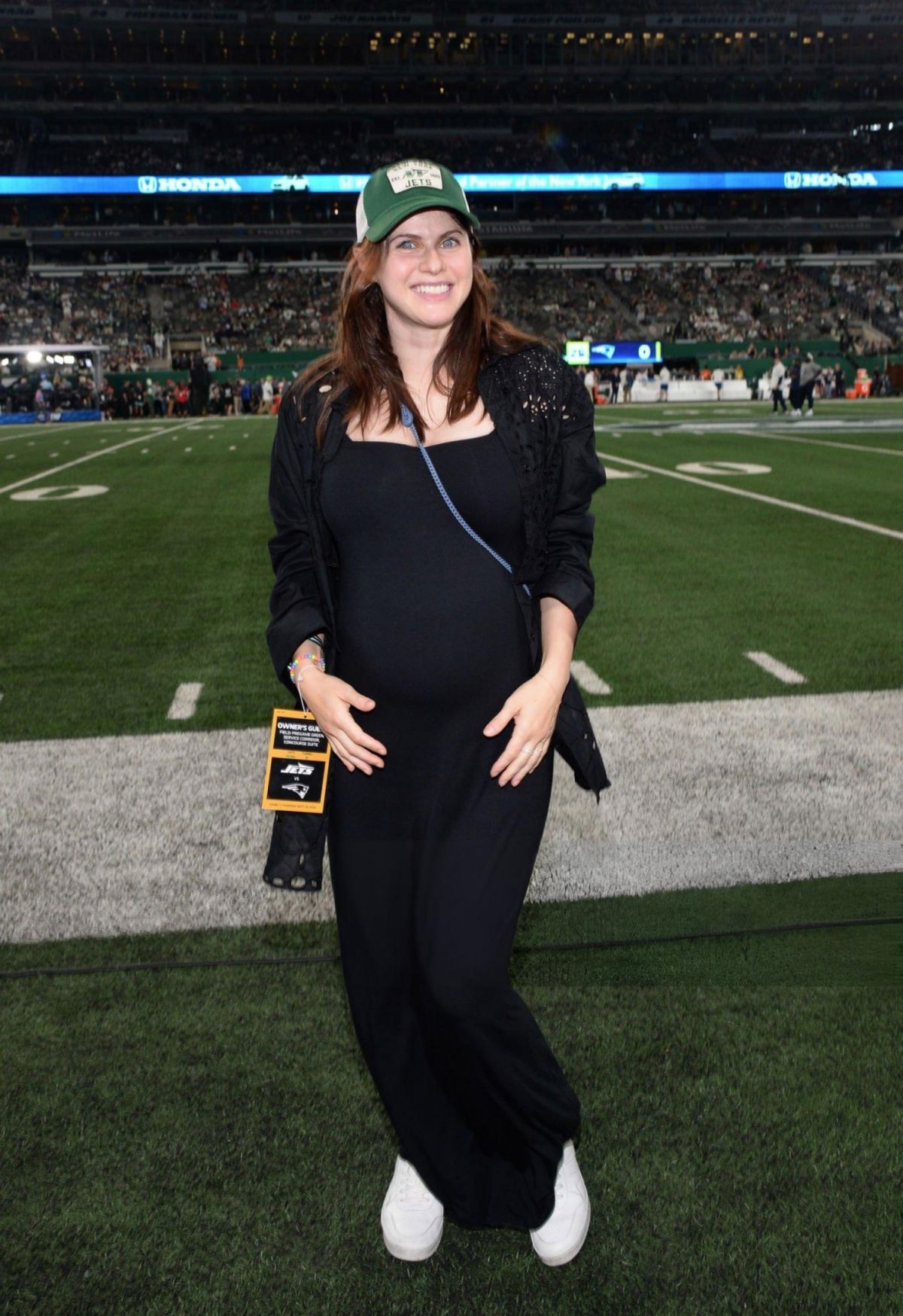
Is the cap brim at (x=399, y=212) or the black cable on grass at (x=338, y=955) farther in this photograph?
the black cable on grass at (x=338, y=955)

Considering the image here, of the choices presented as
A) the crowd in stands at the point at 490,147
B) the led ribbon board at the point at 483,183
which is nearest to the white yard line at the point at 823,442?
Result: the led ribbon board at the point at 483,183

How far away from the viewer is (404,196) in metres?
2.09

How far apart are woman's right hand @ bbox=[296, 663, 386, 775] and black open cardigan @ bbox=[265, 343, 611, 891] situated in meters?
0.12

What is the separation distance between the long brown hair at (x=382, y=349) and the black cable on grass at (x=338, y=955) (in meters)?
1.73

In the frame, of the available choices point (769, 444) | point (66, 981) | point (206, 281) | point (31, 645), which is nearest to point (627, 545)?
A: point (31, 645)

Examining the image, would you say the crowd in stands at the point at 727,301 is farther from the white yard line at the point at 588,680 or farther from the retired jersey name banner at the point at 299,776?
the retired jersey name banner at the point at 299,776

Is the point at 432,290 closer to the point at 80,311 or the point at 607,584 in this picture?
the point at 607,584

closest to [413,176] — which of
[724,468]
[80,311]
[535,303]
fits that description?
[724,468]

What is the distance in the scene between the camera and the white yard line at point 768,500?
10.4m

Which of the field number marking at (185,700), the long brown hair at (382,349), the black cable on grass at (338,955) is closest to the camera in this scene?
the long brown hair at (382,349)

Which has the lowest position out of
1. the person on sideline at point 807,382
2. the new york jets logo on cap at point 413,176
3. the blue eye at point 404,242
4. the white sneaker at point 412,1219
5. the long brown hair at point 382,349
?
the white sneaker at point 412,1219

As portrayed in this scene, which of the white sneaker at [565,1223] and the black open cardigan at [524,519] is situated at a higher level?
the black open cardigan at [524,519]

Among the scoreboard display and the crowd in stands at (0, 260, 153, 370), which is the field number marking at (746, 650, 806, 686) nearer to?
the scoreboard display

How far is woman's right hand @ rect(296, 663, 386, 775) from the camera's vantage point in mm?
2061
